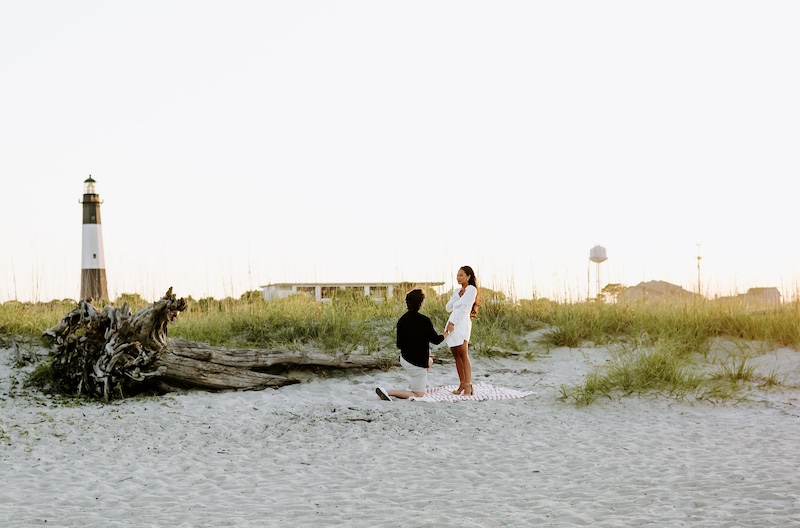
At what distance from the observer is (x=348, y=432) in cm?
598

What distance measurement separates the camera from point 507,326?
10.6 meters

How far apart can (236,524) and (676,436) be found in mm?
3605

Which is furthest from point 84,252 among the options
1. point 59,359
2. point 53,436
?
point 53,436

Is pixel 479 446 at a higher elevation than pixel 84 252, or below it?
below

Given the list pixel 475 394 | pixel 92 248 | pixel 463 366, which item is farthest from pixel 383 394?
pixel 92 248

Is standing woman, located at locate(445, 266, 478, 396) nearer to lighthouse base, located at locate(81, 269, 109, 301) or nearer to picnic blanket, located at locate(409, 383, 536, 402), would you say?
picnic blanket, located at locate(409, 383, 536, 402)

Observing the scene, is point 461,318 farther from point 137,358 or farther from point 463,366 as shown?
point 137,358

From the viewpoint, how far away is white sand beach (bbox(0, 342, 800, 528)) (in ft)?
12.7

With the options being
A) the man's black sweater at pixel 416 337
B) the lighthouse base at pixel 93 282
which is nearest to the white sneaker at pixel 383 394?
the man's black sweater at pixel 416 337

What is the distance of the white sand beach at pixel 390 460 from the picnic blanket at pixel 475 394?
0.62 ft

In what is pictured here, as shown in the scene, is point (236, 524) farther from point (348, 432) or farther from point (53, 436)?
point (53, 436)

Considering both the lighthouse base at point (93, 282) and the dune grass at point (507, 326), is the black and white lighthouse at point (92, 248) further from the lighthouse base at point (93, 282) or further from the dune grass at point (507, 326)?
the dune grass at point (507, 326)

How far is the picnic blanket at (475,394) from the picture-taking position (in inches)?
278

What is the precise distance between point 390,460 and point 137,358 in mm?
3193
